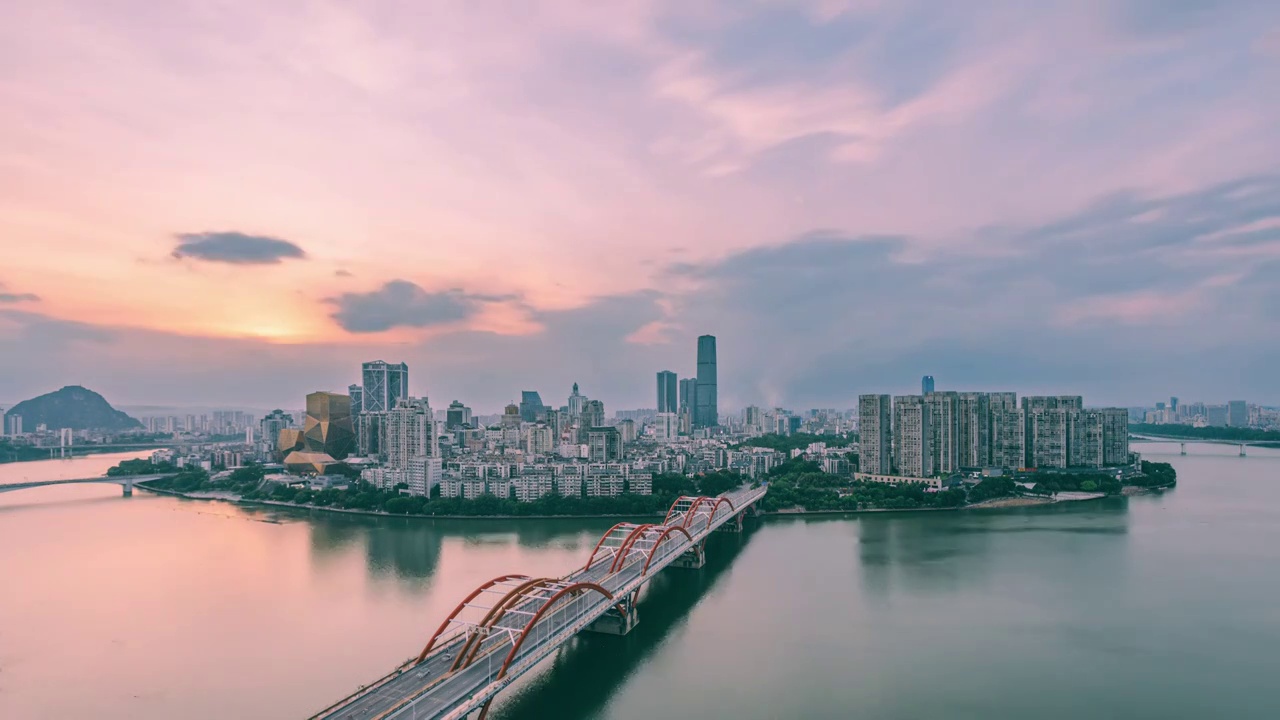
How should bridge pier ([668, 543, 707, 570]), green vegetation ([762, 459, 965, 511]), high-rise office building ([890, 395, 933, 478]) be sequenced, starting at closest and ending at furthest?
bridge pier ([668, 543, 707, 570])
green vegetation ([762, 459, 965, 511])
high-rise office building ([890, 395, 933, 478])

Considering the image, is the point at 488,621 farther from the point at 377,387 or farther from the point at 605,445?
the point at 377,387

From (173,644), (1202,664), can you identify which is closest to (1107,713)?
(1202,664)

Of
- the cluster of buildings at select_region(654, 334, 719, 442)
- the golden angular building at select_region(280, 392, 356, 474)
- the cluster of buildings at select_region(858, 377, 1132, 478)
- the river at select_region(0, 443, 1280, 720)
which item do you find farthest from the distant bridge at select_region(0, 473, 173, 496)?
the cluster of buildings at select_region(654, 334, 719, 442)

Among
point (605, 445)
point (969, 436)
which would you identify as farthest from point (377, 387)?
point (969, 436)

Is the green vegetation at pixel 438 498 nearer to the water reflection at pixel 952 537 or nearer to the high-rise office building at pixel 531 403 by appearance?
the water reflection at pixel 952 537

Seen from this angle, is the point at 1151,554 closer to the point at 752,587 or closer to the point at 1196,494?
the point at 752,587

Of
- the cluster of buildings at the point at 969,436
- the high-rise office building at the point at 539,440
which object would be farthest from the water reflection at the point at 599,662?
the high-rise office building at the point at 539,440

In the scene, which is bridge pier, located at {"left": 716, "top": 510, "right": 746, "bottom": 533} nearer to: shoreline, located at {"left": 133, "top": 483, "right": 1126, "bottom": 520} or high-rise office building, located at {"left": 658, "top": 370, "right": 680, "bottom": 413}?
shoreline, located at {"left": 133, "top": 483, "right": 1126, "bottom": 520}
